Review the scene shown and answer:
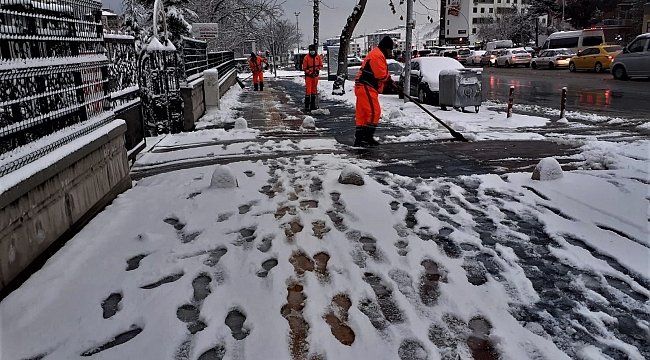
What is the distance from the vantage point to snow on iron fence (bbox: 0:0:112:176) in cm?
380

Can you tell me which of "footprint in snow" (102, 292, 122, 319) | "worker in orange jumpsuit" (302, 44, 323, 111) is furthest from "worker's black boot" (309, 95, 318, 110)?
"footprint in snow" (102, 292, 122, 319)

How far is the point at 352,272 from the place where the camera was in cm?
378

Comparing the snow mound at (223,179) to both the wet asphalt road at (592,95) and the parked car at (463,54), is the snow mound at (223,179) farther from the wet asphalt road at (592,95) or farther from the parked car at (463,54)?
the parked car at (463,54)

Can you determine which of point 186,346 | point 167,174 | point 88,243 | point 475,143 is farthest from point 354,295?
point 475,143

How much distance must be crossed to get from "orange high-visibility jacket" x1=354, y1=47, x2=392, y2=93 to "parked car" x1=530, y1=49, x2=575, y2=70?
94.5 ft

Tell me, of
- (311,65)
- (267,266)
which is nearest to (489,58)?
(311,65)

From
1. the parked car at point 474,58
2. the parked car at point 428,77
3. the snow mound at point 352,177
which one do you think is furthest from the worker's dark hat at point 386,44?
the parked car at point 474,58

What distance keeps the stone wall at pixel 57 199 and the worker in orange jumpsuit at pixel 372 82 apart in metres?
4.17

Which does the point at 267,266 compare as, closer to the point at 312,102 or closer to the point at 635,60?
the point at 312,102

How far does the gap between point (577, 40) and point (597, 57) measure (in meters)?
7.74

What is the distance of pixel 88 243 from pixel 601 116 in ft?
39.4

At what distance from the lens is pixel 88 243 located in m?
4.36

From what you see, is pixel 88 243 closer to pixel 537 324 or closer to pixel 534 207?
pixel 537 324

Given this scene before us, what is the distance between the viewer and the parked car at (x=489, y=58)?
43156 millimetres
